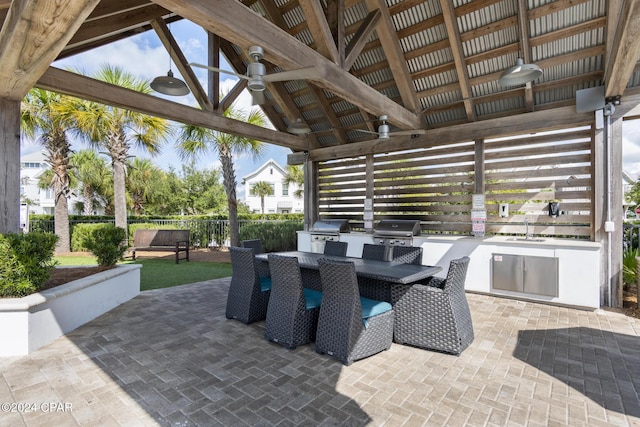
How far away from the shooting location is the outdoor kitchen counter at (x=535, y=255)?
439cm

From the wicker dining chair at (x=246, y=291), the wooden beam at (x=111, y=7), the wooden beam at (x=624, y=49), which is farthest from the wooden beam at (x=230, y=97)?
the wooden beam at (x=624, y=49)

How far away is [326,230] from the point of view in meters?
7.33

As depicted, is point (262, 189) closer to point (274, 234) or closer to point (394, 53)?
point (274, 234)

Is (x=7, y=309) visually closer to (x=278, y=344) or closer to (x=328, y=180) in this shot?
(x=278, y=344)

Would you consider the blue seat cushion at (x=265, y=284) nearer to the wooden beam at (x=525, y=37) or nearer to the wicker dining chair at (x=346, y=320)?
the wicker dining chair at (x=346, y=320)

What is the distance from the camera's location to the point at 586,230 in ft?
15.8

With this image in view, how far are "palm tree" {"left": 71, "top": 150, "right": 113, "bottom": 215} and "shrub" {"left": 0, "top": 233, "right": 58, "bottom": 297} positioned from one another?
52.5ft

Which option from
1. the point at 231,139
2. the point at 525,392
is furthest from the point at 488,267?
the point at 231,139

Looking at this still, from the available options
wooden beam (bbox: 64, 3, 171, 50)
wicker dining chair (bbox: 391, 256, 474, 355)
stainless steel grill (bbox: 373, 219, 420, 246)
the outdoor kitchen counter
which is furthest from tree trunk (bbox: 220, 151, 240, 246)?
wicker dining chair (bbox: 391, 256, 474, 355)

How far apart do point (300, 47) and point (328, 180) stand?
15.8 ft

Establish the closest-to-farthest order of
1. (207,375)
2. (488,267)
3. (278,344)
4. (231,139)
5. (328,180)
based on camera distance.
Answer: (207,375) < (278,344) < (488,267) < (328,180) < (231,139)

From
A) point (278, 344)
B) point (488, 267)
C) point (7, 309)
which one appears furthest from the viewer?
point (488, 267)

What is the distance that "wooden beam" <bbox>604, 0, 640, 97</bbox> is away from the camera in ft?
8.01

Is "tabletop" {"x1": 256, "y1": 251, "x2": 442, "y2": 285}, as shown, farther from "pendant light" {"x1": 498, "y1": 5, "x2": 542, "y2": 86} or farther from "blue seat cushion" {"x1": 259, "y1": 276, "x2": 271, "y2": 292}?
"pendant light" {"x1": 498, "y1": 5, "x2": 542, "y2": 86}
